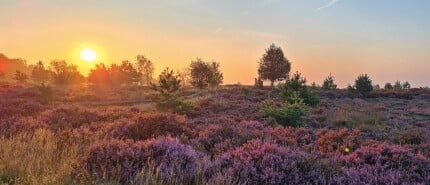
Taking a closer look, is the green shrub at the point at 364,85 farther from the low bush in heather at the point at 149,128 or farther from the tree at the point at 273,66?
the low bush in heather at the point at 149,128

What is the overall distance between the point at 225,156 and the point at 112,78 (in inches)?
3770

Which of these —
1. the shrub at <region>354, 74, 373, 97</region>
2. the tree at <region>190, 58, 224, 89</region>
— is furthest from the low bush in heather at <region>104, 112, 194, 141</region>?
the tree at <region>190, 58, 224, 89</region>

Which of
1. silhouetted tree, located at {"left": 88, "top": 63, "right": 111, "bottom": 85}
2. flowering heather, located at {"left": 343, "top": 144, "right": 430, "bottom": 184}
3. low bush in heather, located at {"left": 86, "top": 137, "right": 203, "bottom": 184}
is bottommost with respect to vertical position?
flowering heather, located at {"left": 343, "top": 144, "right": 430, "bottom": 184}

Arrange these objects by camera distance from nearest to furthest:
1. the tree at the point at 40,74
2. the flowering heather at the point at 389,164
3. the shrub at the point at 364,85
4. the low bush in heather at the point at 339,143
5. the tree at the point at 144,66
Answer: the flowering heather at the point at 389,164 → the low bush in heather at the point at 339,143 → the shrub at the point at 364,85 → the tree at the point at 40,74 → the tree at the point at 144,66

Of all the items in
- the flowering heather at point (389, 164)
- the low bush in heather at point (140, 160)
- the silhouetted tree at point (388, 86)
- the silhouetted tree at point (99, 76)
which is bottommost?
the flowering heather at point (389, 164)

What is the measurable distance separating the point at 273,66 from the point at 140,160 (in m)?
71.5

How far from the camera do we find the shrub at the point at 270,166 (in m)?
6.50

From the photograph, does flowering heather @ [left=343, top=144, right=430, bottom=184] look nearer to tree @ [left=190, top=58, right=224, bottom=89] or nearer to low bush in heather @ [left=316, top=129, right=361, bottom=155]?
low bush in heather @ [left=316, top=129, right=361, bottom=155]

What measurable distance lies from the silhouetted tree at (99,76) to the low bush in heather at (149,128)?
90.2 metres

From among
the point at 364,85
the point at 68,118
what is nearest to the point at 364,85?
the point at 364,85

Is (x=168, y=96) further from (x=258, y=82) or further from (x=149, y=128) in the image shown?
(x=258, y=82)

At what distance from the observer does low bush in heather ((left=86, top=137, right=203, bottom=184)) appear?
638cm

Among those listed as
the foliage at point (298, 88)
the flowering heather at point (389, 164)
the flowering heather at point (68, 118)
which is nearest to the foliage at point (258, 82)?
the foliage at point (298, 88)

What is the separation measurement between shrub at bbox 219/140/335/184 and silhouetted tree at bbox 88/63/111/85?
3775 inches
